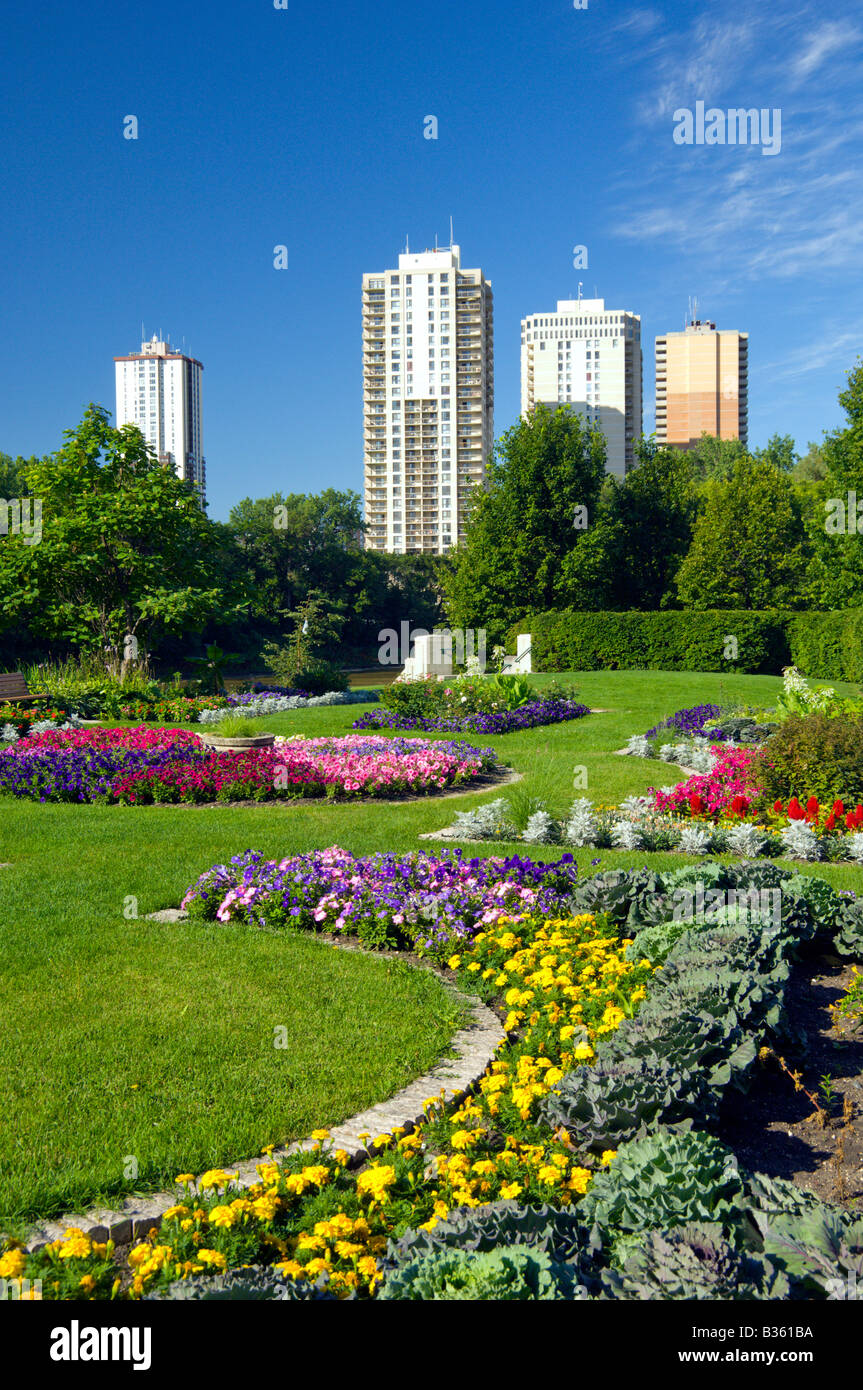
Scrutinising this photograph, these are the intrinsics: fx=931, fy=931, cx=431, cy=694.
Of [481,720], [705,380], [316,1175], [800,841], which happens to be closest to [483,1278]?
[316,1175]

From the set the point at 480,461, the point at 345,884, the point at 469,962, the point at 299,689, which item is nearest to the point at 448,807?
the point at 345,884

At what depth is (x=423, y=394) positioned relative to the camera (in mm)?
113562

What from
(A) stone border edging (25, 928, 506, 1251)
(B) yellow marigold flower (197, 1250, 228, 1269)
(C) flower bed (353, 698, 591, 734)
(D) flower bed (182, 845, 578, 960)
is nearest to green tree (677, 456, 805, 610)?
(C) flower bed (353, 698, 591, 734)

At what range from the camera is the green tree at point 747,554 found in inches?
1239

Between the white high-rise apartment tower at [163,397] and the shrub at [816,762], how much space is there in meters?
114

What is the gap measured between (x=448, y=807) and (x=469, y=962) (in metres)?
4.36

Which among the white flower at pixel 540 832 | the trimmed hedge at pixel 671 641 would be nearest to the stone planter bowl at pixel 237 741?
the white flower at pixel 540 832

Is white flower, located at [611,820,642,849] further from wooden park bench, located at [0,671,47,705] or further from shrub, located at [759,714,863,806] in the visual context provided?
wooden park bench, located at [0,671,47,705]

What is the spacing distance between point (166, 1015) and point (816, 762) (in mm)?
5954

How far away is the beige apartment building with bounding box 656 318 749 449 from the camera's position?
445 feet

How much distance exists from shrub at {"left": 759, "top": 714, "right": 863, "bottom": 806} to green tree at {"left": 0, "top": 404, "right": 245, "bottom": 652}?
15.0m

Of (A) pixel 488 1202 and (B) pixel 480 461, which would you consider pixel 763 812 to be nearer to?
(A) pixel 488 1202

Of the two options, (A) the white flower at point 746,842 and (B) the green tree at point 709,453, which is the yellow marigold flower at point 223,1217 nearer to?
(A) the white flower at point 746,842

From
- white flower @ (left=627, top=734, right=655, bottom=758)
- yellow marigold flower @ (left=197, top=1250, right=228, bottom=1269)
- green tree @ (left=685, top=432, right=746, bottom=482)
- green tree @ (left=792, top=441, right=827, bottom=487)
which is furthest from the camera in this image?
green tree @ (left=685, top=432, right=746, bottom=482)
